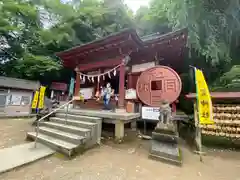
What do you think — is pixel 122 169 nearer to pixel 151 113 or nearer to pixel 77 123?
pixel 77 123

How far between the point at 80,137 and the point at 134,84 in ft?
13.7

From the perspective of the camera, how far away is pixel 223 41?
6.76 meters

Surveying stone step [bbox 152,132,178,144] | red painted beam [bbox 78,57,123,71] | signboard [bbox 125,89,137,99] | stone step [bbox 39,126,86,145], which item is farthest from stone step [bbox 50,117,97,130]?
red painted beam [bbox 78,57,123,71]

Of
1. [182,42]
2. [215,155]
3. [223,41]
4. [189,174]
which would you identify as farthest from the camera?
Result: [223,41]

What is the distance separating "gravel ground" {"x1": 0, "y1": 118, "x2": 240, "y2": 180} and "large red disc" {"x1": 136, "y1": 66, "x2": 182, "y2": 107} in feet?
8.14

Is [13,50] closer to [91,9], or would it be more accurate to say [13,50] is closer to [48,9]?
[48,9]

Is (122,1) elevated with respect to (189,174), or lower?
elevated

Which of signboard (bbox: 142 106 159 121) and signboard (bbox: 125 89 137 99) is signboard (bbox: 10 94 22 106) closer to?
signboard (bbox: 125 89 137 99)

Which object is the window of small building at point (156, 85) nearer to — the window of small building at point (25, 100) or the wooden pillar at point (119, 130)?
the wooden pillar at point (119, 130)

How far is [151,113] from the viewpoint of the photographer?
5.30 meters

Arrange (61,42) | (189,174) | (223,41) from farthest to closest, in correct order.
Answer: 1. (61,42)
2. (223,41)
3. (189,174)

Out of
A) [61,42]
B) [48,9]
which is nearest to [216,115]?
[61,42]

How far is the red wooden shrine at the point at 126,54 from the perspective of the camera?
545cm

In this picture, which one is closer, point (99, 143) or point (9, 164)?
point (9, 164)
